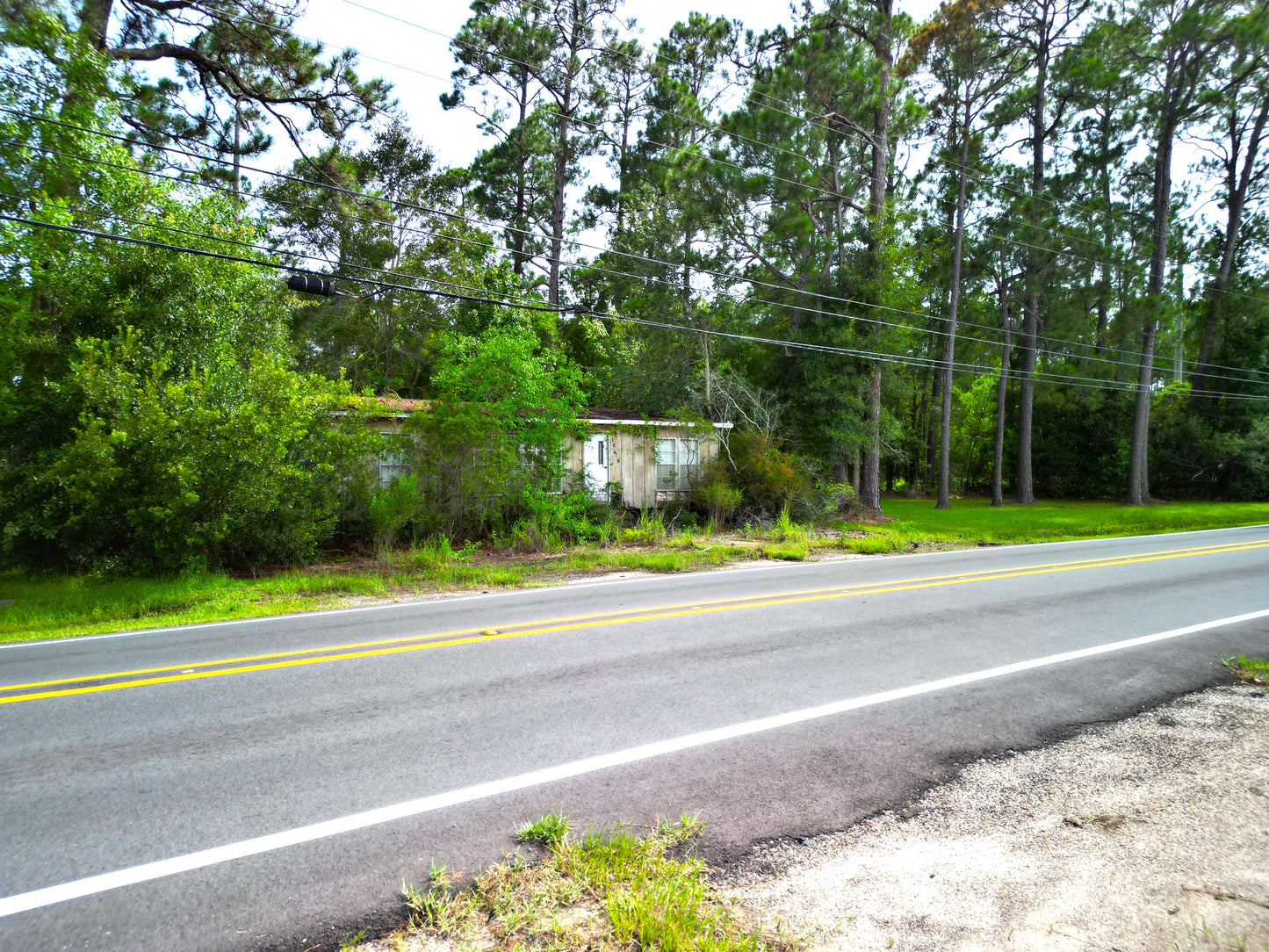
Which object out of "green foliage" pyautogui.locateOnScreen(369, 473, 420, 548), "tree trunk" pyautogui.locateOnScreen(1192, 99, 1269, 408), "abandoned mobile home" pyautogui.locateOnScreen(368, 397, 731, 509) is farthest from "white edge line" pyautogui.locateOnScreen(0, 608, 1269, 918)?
"tree trunk" pyautogui.locateOnScreen(1192, 99, 1269, 408)

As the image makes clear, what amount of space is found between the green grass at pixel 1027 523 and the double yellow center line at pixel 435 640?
5177 mm

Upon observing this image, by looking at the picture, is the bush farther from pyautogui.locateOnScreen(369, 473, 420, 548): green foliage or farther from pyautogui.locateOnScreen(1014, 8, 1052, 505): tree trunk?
pyautogui.locateOnScreen(1014, 8, 1052, 505): tree trunk

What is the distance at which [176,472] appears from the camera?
10.1 meters

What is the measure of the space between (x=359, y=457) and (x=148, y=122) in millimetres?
11389

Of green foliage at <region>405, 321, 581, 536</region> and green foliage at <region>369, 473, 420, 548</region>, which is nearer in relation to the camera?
green foliage at <region>369, 473, 420, 548</region>

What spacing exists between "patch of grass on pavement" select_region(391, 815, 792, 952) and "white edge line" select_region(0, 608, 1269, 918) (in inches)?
25.7

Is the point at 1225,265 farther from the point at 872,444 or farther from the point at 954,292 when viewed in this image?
the point at 872,444

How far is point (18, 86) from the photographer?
42.2ft

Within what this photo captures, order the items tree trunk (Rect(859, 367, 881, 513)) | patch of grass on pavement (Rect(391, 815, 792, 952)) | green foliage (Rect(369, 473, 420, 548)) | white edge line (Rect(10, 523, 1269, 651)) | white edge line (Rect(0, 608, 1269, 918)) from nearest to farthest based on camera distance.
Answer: patch of grass on pavement (Rect(391, 815, 792, 952))
white edge line (Rect(0, 608, 1269, 918))
white edge line (Rect(10, 523, 1269, 651))
green foliage (Rect(369, 473, 420, 548))
tree trunk (Rect(859, 367, 881, 513))

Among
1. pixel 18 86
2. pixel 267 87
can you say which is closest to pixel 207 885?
pixel 18 86

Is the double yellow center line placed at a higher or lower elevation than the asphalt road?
lower

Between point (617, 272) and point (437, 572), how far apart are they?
13148mm

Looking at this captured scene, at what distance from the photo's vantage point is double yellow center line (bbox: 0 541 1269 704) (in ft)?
18.7

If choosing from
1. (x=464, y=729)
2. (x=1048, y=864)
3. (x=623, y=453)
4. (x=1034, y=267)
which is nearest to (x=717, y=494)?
(x=623, y=453)
